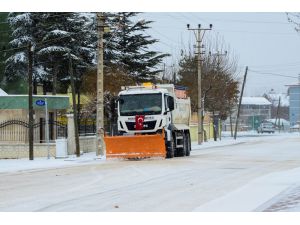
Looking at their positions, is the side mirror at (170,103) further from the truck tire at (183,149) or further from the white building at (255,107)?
the white building at (255,107)

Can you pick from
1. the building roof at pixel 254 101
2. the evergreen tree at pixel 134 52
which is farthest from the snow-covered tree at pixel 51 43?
the building roof at pixel 254 101

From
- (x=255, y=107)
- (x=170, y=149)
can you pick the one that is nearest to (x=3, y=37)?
(x=170, y=149)

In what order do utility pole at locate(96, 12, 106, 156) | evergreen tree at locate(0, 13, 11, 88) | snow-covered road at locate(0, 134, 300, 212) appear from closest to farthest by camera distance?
1. snow-covered road at locate(0, 134, 300, 212)
2. utility pole at locate(96, 12, 106, 156)
3. evergreen tree at locate(0, 13, 11, 88)

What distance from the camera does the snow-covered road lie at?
1344cm

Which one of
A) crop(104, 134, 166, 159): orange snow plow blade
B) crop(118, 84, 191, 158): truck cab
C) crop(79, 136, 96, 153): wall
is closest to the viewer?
crop(104, 134, 166, 159): orange snow plow blade

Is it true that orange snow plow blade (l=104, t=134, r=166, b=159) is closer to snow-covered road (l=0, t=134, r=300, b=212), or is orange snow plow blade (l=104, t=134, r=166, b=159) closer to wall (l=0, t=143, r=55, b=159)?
snow-covered road (l=0, t=134, r=300, b=212)

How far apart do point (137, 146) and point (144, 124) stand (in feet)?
3.78

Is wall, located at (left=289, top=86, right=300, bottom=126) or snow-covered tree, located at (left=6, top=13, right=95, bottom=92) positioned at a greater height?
snow-covered tree, located at (left=6, top=13, right=95, bottom=92)

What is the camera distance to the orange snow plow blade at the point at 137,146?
29484mm

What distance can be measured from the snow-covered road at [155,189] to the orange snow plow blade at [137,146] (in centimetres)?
414

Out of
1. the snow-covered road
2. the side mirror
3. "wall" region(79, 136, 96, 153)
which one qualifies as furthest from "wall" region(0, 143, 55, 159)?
the snow-covered road

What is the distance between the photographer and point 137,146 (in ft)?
96.9

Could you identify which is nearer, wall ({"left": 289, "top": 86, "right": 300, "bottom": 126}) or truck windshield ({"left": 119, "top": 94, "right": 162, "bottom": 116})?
truck windshield ({"left": 119, "top": 94, "right": 162, "bottom": 116})

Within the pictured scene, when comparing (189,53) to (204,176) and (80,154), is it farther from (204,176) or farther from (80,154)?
(204,176)
